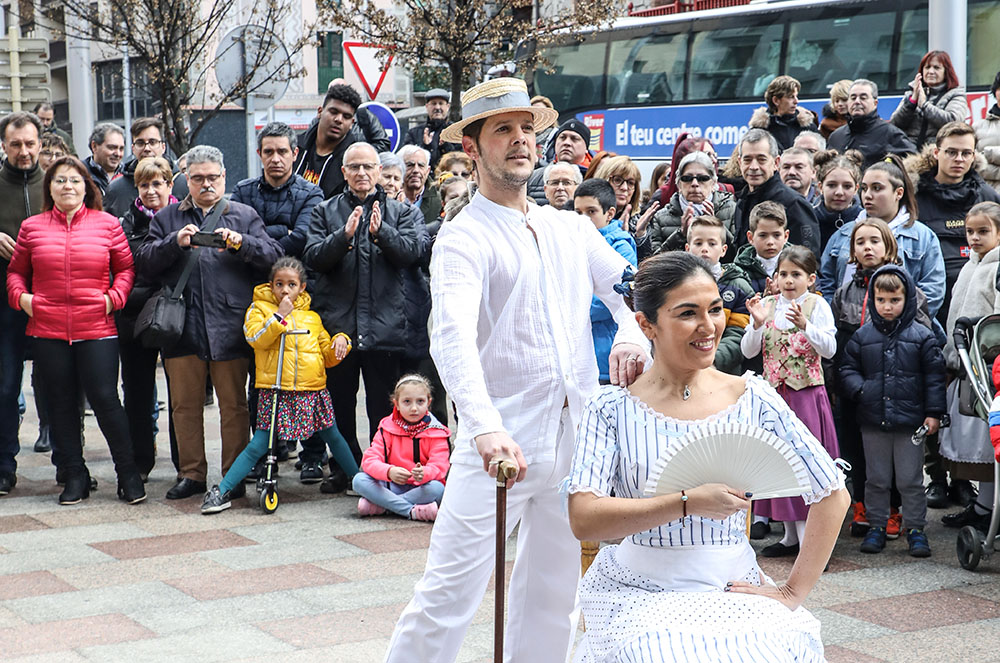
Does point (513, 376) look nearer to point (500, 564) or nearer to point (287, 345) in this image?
point (500, 564)

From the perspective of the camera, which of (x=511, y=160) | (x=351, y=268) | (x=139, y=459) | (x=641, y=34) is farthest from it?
(x=641, y=34)

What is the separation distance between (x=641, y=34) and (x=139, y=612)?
69.4 ft

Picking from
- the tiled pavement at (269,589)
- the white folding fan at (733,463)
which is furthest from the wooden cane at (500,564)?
the tiled pavement at (269,589)

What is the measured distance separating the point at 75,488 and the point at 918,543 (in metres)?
5.14

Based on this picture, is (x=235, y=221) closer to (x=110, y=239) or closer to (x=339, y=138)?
(x=110, y=239)

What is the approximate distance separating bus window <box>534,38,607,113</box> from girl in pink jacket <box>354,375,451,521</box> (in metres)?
18.7

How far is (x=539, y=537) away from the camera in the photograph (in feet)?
14.3

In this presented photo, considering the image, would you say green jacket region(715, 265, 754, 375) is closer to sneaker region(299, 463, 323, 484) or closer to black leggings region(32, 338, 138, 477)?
sneaker region(299, 463, 323, 484)

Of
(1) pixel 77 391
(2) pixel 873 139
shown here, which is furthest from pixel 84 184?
(2) pixel 873 139

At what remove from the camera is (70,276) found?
27.2 feet

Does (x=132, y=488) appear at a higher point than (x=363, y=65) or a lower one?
lower

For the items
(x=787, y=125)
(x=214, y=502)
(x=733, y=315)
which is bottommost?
(x=214, y=502)

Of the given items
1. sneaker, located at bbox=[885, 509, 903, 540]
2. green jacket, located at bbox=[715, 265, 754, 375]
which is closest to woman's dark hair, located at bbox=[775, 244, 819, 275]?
green jacket, located at bbox=[715, 265, 754, 375]

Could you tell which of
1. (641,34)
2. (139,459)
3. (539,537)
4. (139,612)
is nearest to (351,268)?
(139,459)
